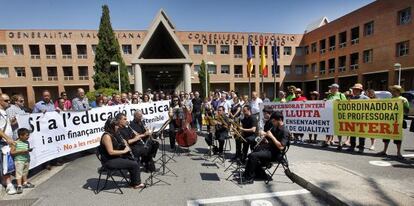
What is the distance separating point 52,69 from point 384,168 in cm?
4579

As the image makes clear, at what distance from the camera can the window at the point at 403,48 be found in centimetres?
2406

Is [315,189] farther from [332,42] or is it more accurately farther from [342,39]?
[332,42]

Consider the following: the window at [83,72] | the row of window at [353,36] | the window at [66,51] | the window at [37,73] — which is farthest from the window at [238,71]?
the window at [37,73]

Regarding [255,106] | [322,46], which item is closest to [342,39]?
[322,46]

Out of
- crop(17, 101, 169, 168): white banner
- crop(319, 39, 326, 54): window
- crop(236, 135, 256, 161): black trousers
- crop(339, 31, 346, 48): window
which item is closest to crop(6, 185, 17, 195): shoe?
crop(17, 101, 169, 168): white banner

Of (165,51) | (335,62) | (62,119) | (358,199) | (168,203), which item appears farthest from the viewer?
(335,62)

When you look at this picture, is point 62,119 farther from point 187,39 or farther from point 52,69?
point 52,69

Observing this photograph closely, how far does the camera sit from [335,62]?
3503cm

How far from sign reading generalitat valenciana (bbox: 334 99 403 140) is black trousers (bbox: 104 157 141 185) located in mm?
6388

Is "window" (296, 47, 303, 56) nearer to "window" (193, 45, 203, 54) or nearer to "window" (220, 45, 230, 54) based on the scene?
"window" (220, 45, 230, 54)

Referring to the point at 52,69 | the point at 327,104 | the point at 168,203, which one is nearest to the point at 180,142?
the point at 168,203

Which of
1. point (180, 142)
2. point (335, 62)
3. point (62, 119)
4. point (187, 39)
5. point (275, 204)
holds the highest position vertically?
point (187, 39)

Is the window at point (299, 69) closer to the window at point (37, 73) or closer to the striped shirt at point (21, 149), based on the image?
the striped shirt at point (21, 149)

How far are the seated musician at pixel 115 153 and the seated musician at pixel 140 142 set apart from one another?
0.57 metres
